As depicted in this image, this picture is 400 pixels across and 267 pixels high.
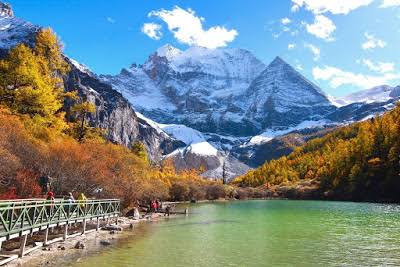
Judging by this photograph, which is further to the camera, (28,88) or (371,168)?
(371,168)

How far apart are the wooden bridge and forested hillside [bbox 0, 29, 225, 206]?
15.2 ft

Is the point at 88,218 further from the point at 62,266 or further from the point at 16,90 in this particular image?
the point at 16,90

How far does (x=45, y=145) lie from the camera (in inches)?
1912

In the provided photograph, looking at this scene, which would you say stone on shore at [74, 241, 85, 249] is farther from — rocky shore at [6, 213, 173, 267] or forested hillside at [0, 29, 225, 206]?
forested hillside at [0, 29, 225, 206]

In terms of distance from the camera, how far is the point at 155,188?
81.3m

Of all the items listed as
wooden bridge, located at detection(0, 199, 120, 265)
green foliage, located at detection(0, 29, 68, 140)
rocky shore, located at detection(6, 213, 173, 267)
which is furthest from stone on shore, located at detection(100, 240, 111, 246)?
green foliage, located at detection(0, 29, 68, 140)

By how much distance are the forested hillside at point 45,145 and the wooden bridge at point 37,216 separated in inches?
182

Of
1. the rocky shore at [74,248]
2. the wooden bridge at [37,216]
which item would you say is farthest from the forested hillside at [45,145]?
the rocky shore at [74,248]

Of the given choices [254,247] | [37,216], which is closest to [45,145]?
[37,216]

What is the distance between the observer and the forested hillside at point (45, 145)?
4047 cm

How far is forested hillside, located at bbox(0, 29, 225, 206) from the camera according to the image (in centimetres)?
4047

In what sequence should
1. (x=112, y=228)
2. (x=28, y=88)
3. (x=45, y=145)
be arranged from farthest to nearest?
(x=28, y=88) < (x=45, y=145) < (x=112, y=228)

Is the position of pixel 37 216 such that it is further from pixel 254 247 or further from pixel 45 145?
pixel 45 145

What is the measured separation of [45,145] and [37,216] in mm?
20512
